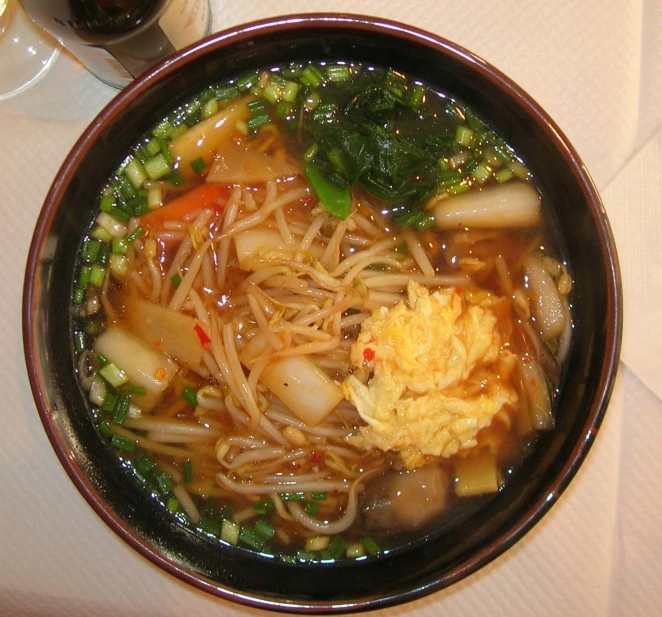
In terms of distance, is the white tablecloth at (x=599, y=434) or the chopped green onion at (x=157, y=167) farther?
the white tablecloth at (x=599, y=434)

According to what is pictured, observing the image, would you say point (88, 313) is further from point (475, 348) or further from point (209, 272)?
point (475, 348)

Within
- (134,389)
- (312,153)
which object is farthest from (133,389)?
(312,153)

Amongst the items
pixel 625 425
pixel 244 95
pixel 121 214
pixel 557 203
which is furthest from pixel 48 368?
pixel 625 425


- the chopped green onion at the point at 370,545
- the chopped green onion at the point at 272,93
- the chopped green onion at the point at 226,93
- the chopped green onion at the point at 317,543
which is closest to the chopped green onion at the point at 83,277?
the chopped green onion at the point at 226,93

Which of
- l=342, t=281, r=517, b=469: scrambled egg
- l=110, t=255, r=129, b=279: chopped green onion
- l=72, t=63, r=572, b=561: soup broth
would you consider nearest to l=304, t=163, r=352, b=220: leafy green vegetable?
l=72, t=63, r=572, b=561: soup broth

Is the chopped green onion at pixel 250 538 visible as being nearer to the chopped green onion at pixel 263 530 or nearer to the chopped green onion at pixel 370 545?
the chopped green onion at pixel 263 530

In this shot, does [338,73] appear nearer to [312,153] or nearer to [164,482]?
[312,153]
